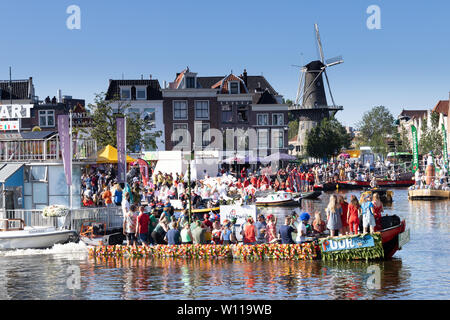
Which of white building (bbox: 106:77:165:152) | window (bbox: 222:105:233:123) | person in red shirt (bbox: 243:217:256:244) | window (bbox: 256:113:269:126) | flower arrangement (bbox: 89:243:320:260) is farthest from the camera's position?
window (bbox: 256:113:269:126)

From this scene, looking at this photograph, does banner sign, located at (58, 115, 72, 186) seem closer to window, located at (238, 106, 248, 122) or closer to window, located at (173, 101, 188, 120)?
window, located at (173, 101, 188, 120)

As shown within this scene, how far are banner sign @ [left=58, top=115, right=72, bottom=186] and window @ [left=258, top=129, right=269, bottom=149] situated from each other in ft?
176

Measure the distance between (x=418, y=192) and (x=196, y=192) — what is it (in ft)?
69.5

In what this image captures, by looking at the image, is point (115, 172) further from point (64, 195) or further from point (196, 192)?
point (64, 195)

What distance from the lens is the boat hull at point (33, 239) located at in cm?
2684

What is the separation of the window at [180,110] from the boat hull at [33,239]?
46.9 metres

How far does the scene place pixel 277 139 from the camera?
80.9 metres

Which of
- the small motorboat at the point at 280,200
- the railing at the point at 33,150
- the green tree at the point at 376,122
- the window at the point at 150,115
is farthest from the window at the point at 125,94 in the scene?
the green tree at the point at 376,122

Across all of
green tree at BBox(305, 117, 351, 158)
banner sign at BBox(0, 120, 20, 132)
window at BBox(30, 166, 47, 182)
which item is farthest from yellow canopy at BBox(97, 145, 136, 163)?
green tree at BBox(305, 117, 351, 158)

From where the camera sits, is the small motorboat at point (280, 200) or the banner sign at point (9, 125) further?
the small motorboat at point (280, 200)

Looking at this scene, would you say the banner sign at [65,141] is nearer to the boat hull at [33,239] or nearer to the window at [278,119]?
the boat hull at [33,239]

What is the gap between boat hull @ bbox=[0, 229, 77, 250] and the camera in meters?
26.8

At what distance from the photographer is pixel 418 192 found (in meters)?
53.6

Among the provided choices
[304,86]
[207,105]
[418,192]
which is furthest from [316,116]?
[418,192]
